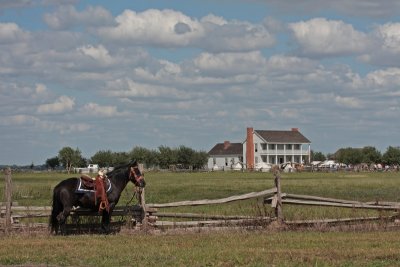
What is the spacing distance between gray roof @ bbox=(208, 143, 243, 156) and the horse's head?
474ft

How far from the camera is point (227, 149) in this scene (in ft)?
561

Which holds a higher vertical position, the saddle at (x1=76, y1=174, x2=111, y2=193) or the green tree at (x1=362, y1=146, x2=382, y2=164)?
the green tree at (x1=362, y1=146, x2=382, y2=164)

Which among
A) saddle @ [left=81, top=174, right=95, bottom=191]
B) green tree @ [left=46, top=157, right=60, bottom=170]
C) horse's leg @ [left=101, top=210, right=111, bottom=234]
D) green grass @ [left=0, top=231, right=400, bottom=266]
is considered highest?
green tree @ [left=46, top=157, right=60, bottom=170]

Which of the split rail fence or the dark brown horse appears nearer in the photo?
the dark brown horse

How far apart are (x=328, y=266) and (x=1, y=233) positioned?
10284 millimetres

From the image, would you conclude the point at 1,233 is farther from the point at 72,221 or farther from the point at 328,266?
the point at 328,266

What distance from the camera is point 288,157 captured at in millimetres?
156750

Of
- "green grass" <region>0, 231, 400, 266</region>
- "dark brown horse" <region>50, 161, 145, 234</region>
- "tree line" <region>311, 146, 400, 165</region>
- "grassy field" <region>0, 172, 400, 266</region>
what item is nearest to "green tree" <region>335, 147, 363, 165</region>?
"tree line" <region>311, 146, 400, 165</region>

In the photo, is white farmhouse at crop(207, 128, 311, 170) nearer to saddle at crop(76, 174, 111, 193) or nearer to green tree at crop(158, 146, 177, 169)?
green tree at crop(158, 146, 177, 169)

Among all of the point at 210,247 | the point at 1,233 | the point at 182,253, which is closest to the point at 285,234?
the point at 210,247

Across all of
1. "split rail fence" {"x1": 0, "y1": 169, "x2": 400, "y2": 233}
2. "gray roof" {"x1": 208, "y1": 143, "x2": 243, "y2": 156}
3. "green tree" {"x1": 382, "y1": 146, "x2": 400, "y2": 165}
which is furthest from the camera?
"green tree" {"x1": 382, "y1": 146, "x2": 400, "y2": 165}

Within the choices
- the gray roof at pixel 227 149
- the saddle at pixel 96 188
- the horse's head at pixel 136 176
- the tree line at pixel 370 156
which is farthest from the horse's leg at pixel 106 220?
the tree line at pixel 370 156

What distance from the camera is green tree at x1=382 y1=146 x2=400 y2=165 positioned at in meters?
173

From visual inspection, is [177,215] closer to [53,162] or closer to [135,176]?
[135,176]
